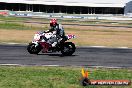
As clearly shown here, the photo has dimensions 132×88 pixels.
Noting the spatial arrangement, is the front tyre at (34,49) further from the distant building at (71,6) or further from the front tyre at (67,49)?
the distant building at (71,6)

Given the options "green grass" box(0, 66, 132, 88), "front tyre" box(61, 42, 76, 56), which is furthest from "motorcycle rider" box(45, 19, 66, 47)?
A: "green grass" box(0, 66, 132, 88)

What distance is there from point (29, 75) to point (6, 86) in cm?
231

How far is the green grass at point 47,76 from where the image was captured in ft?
46.3

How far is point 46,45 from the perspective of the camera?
24.1 m

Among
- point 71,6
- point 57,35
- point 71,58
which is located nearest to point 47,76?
point 71,58

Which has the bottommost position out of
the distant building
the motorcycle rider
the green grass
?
the green grass

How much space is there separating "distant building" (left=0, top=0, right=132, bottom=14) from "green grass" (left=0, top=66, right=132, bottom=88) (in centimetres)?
9451

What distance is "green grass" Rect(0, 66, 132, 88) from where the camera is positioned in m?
14.1

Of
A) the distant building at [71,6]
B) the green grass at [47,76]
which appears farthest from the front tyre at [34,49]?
the distant building at [71,6]

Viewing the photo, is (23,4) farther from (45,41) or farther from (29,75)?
(29,75)

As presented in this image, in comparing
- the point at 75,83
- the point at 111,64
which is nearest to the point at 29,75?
the point at 75,83

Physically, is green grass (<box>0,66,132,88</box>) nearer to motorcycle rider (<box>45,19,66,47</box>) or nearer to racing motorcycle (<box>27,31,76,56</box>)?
racing motorcycle (<box>27,31,76,56</box>)

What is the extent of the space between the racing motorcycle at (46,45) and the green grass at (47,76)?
16.8 ft

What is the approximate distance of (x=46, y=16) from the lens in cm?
8881
